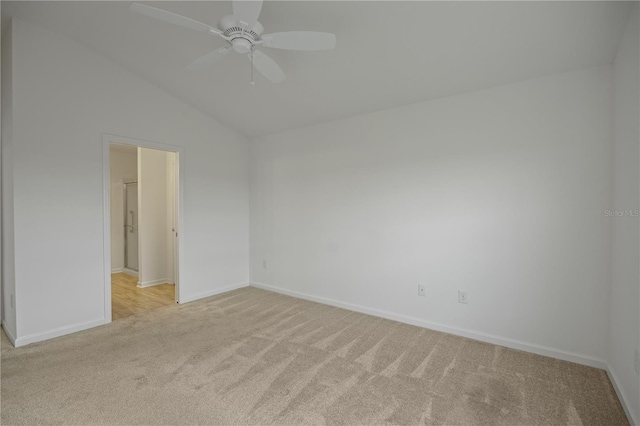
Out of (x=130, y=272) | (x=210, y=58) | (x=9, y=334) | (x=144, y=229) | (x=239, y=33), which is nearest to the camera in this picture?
(x=239, y=33)

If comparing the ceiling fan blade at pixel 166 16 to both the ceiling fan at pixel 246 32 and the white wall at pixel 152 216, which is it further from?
the white wall at pixel 152 216

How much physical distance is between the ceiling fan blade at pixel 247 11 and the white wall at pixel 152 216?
12.4 feet

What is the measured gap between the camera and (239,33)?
6.13 feet

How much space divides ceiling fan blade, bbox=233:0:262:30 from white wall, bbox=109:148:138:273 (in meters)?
5.29

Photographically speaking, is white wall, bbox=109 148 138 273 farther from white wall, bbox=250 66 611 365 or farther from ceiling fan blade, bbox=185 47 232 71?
ceiling fan blade, bbox=185 47 232 71

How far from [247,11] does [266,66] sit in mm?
544

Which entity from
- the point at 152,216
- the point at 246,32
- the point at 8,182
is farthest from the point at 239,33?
the point at 152,216

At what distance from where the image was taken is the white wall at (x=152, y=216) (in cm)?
490

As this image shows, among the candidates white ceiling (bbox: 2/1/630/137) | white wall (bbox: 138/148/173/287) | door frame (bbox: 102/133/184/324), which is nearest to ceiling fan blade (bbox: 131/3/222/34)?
white ceiling (bbox: 2/1/630/137)

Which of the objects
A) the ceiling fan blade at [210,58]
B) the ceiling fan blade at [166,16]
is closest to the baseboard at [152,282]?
the ceiling fan blade at [210,58]

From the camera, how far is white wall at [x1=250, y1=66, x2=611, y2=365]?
2.46m

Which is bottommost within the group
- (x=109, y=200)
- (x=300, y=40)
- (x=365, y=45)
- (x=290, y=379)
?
(x=290, y=379)

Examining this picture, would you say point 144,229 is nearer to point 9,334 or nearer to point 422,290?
point 9,334

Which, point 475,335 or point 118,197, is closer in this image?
point 475,335
